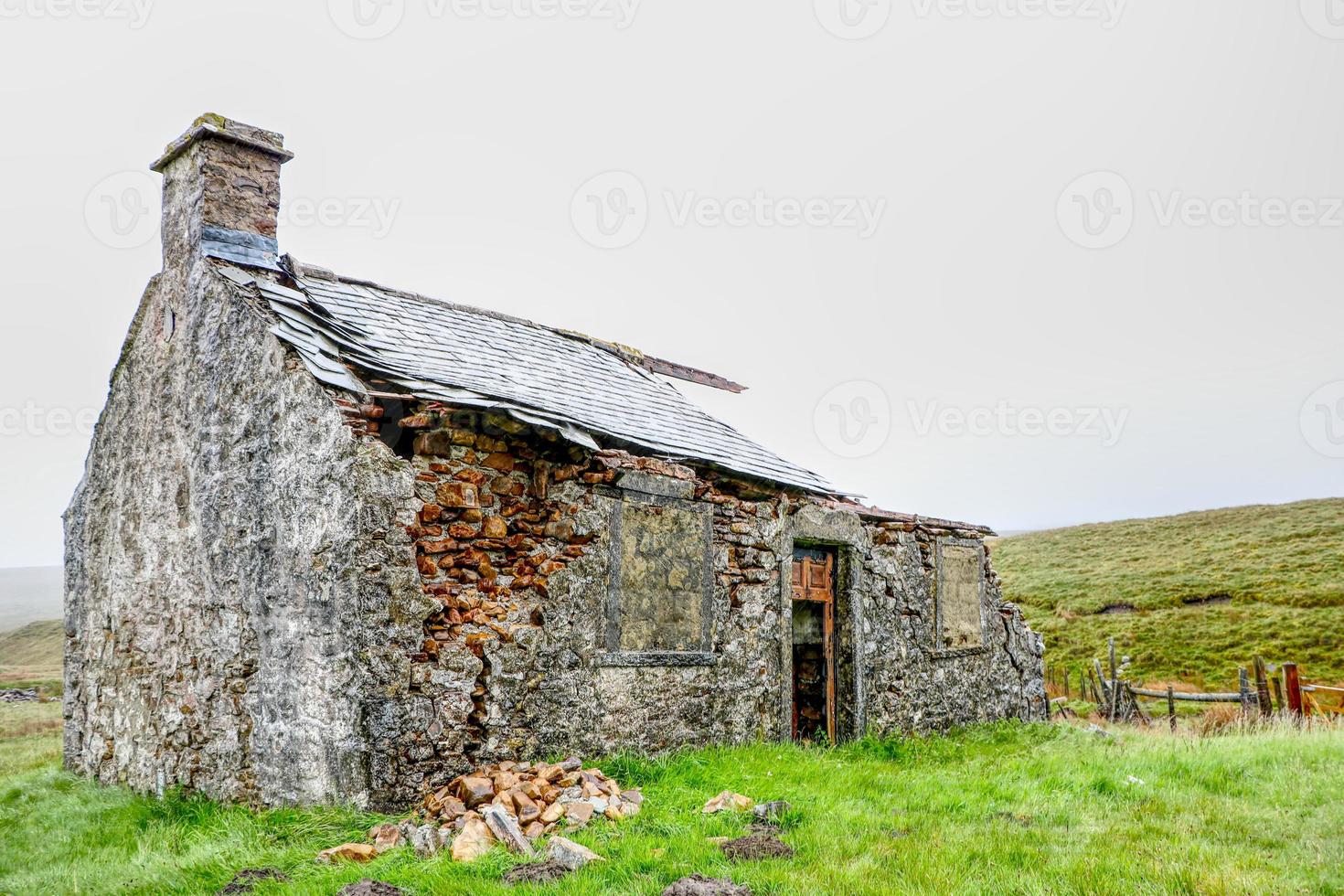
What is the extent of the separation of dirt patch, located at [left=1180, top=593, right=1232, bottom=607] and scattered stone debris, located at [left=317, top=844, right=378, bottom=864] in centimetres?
2978

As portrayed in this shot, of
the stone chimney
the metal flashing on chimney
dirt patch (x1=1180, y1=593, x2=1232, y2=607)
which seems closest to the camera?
the metal flashing on chimney

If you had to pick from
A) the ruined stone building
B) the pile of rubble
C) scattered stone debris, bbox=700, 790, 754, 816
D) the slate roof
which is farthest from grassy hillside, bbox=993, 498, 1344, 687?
the pile of rubble

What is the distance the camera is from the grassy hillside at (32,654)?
2966cm

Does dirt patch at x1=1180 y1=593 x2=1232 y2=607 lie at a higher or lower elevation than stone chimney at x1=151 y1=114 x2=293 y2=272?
lower

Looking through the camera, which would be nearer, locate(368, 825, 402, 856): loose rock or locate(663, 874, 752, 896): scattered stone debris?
locate(663, 874, 752, 896): scattered stone debris

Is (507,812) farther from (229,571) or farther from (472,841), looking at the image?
(229,571)

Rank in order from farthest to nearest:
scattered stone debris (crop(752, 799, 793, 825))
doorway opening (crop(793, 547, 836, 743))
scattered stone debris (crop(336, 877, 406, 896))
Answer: doorway opening (crop(793, 547, 836, 743)), scattered stone debris (crop(752, 799, 793, 825)), scattered stone debris (crop(336, 877, 406, 896))

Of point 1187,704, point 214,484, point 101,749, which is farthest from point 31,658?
point 1187,704

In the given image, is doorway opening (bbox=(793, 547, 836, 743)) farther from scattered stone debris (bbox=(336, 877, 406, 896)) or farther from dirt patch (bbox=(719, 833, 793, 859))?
scattered stone debris (bbox=(336, 877, 406, 896))

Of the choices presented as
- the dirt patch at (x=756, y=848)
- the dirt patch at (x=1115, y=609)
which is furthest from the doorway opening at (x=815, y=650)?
the dirt patch at (x=1115, y=609)

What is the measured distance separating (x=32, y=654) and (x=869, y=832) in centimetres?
4480

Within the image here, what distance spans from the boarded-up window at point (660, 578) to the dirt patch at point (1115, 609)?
2558cm

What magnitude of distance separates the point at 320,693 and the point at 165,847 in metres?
1.43

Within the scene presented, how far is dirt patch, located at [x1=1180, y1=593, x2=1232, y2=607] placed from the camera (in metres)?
29.2
